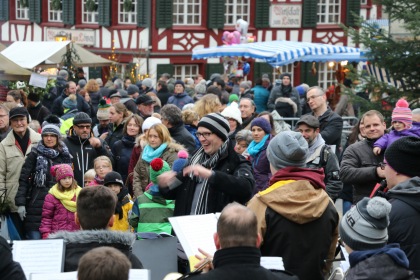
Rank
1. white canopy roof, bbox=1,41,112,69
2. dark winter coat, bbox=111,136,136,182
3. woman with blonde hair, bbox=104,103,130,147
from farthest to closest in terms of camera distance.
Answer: white canopy roof, bbox=1,41,112,69, woman with blonde hair, bbox=104,103,130,147, dark winter coat, bbox=111,136,136,182

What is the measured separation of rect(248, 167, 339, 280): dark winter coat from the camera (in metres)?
5.82

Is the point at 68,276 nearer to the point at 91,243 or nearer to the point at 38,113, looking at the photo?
the point at 91,243

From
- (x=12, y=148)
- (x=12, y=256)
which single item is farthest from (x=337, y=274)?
(x=12, y=148)

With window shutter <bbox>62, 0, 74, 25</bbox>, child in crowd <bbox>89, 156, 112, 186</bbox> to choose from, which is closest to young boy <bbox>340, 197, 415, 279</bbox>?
child in crowd <bbox>89, 156, 112, 186</bbox>

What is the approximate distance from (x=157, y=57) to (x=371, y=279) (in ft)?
107

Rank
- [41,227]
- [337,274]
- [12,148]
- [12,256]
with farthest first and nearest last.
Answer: [12,148] → [41,227] → [337,274] → [12,256]

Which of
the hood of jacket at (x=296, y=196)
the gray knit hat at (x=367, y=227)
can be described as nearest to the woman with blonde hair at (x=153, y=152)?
the hood of jacket at (x=296, y=196)

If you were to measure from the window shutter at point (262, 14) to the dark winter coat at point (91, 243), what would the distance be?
33.9 meters

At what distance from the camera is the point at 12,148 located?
10492mm

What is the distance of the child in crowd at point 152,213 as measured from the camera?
8.16 m

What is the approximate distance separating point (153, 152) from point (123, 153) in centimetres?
172

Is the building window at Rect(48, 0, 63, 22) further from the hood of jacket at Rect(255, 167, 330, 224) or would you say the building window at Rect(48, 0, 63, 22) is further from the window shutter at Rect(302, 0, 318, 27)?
the hood of jacket at Rect(255, 167, 330, 224)

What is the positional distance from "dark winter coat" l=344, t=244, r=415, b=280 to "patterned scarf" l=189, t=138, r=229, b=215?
2.37m

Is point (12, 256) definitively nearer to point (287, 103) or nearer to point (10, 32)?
point (287, 103)
